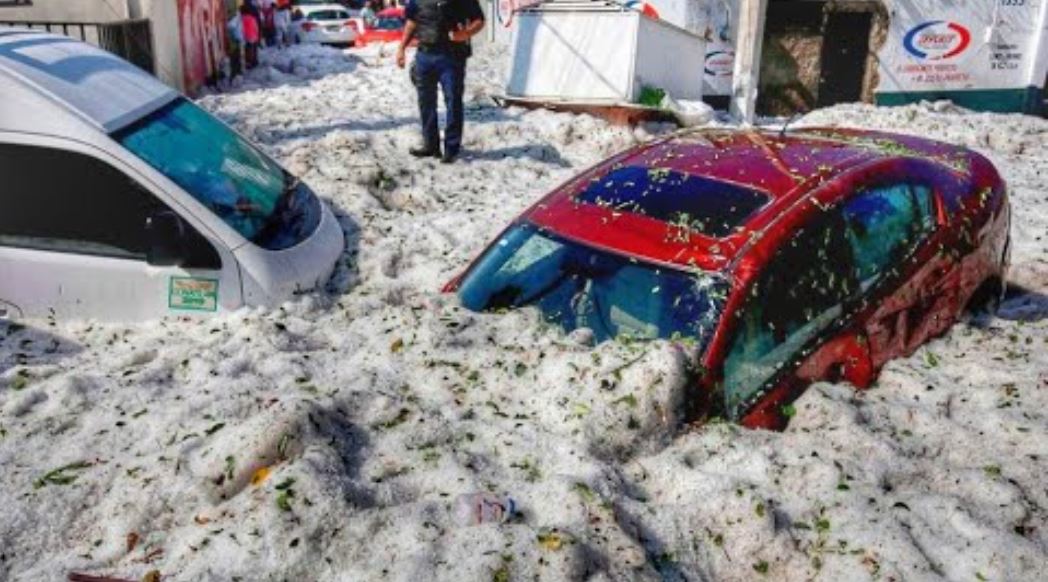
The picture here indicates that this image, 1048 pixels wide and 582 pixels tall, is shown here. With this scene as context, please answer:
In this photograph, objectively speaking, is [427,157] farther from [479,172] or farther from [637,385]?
[637,385]

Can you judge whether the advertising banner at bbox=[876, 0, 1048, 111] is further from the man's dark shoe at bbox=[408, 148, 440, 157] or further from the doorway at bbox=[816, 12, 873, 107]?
the man's dark shoe at bbox=[408, 148, 440, 157]

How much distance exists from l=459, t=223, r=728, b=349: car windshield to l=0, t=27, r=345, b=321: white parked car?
4.60ft

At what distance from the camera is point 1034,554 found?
2.93 meters

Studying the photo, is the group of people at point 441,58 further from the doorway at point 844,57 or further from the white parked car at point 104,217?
the doorway at point 844,57

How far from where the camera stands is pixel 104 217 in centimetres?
462

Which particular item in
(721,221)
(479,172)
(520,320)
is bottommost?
(479,172)

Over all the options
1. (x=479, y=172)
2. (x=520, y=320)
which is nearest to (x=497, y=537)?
(x=520, y=320)

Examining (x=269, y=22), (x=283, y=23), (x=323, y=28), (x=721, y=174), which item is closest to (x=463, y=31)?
(x=721, y=174)

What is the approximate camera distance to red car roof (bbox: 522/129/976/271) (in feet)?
12.7

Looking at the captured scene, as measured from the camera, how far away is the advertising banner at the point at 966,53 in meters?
16.7

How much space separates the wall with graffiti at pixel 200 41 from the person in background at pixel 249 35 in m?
0.47

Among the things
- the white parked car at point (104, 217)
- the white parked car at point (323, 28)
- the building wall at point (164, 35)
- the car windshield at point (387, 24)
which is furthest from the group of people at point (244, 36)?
the white parked car at point (104, 217)

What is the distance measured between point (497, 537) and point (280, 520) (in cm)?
75

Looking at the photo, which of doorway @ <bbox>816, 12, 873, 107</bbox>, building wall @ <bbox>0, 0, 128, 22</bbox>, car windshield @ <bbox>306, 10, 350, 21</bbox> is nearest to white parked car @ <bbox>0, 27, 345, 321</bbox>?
building wall @ <bbox>0, 0, 128, 22</bbox>
